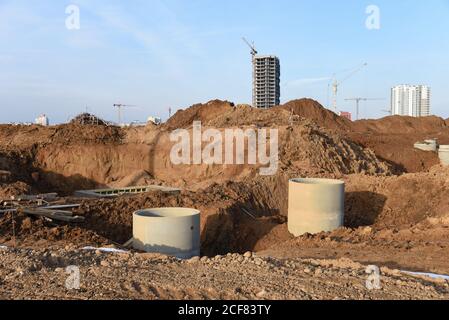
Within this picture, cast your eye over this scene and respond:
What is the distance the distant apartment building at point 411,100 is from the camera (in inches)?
3558

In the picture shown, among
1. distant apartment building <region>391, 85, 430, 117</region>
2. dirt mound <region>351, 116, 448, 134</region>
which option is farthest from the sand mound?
distant apartment building <region>391, 85, 430, 117</region>

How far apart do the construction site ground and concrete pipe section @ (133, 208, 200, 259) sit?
0.79 meters

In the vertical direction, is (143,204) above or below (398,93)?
below

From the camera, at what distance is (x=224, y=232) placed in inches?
523

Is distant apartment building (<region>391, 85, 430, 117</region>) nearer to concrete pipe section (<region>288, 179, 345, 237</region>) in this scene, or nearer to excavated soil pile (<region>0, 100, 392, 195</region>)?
excavated soil pile (<region>0, 100, 392, 195</region>)

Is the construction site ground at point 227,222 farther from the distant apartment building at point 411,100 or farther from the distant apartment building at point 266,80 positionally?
the distant apartment building at point 411,100

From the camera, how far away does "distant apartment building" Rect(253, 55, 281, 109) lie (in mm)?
61875

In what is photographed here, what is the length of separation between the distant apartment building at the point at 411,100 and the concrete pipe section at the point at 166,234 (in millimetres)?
87996

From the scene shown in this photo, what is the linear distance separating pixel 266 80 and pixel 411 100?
140ft

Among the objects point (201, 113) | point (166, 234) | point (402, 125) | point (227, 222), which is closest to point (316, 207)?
point (227, 222)

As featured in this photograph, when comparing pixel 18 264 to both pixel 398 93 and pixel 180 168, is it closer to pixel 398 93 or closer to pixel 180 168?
pixel 180 168

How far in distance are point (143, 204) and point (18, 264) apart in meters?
7.29

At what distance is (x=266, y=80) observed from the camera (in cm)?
6209
